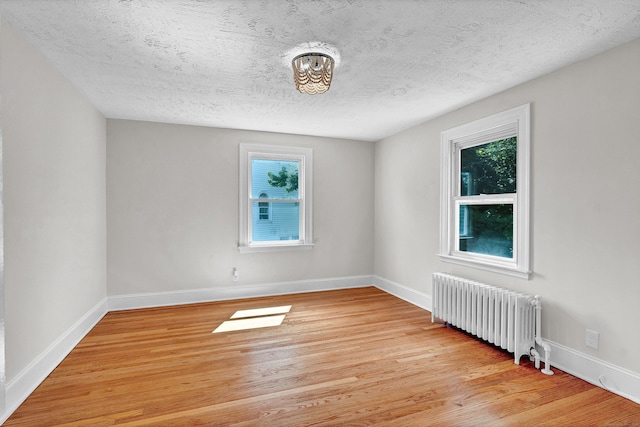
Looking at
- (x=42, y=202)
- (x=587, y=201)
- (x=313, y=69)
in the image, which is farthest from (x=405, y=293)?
(x=42, y=202)

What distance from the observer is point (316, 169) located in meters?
5.17

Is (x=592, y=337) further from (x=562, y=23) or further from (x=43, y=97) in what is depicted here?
(x=43, y=97)

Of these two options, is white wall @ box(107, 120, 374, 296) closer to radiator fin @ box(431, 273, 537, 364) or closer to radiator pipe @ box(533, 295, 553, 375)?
radiator fin @ box(431, 273, 537, 364)

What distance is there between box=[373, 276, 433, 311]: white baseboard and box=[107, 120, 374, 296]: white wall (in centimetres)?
79

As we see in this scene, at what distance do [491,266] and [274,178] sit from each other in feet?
10.3

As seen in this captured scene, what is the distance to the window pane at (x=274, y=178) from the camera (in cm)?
486

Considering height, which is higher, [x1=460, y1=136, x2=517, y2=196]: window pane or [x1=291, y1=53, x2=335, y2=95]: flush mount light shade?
[x1=291, y1=53, x2=335, y2=95]: flush mount light shade

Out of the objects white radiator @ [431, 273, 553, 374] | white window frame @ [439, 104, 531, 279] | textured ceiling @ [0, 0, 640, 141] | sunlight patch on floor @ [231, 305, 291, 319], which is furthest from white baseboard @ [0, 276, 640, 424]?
textured ceiling @ [0, 0, 640, 141]

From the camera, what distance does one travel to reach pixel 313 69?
2451mm

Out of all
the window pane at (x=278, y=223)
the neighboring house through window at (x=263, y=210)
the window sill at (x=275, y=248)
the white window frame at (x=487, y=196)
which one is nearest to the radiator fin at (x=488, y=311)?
the white window frame at (x=487, y=196)

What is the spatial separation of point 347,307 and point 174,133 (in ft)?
10.8

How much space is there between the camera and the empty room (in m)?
2.06

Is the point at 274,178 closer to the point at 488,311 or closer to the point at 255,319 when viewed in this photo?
the point at 255,319

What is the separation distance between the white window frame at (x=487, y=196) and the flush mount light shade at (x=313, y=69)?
5.98ft
